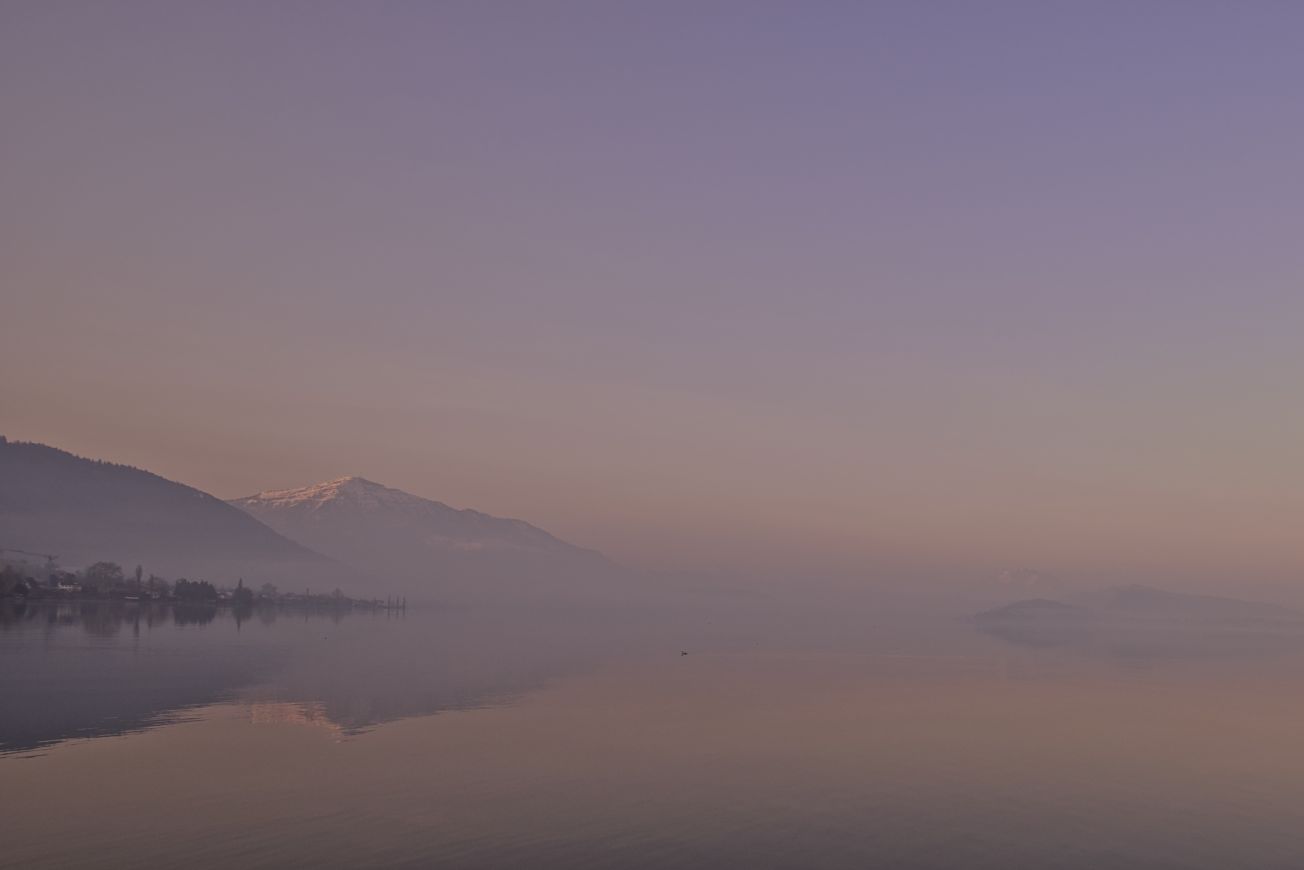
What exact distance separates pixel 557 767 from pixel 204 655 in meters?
84.2

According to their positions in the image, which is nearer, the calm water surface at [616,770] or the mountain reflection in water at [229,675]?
the calm water surface at [616,770]

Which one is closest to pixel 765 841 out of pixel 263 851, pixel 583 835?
pixel 583 835

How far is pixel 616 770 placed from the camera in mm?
48500

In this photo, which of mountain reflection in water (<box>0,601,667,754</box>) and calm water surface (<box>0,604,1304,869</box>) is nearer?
calm water surface (<box>0,604,1304,869</box>)

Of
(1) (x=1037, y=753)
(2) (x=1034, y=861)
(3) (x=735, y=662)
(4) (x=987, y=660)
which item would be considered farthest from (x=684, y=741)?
(4) (x=987, y=660)

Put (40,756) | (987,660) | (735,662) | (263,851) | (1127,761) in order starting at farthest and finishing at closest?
(987,660)
(735,662)
(1127,761)
(40,756)
(263,851)

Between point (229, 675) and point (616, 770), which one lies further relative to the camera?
point (229, 675)

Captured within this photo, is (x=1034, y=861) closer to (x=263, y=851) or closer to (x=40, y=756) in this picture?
(x=263, y=851)

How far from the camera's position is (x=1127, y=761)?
57.0 meters

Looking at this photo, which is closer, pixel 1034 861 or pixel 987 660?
pixel 1034 861

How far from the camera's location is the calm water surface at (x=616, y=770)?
34.5 m

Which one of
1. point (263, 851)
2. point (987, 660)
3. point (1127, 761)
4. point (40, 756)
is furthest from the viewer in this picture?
point (987, 660)

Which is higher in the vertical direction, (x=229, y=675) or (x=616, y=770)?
(x=616, y=770)

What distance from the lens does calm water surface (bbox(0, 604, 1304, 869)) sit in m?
34.5
